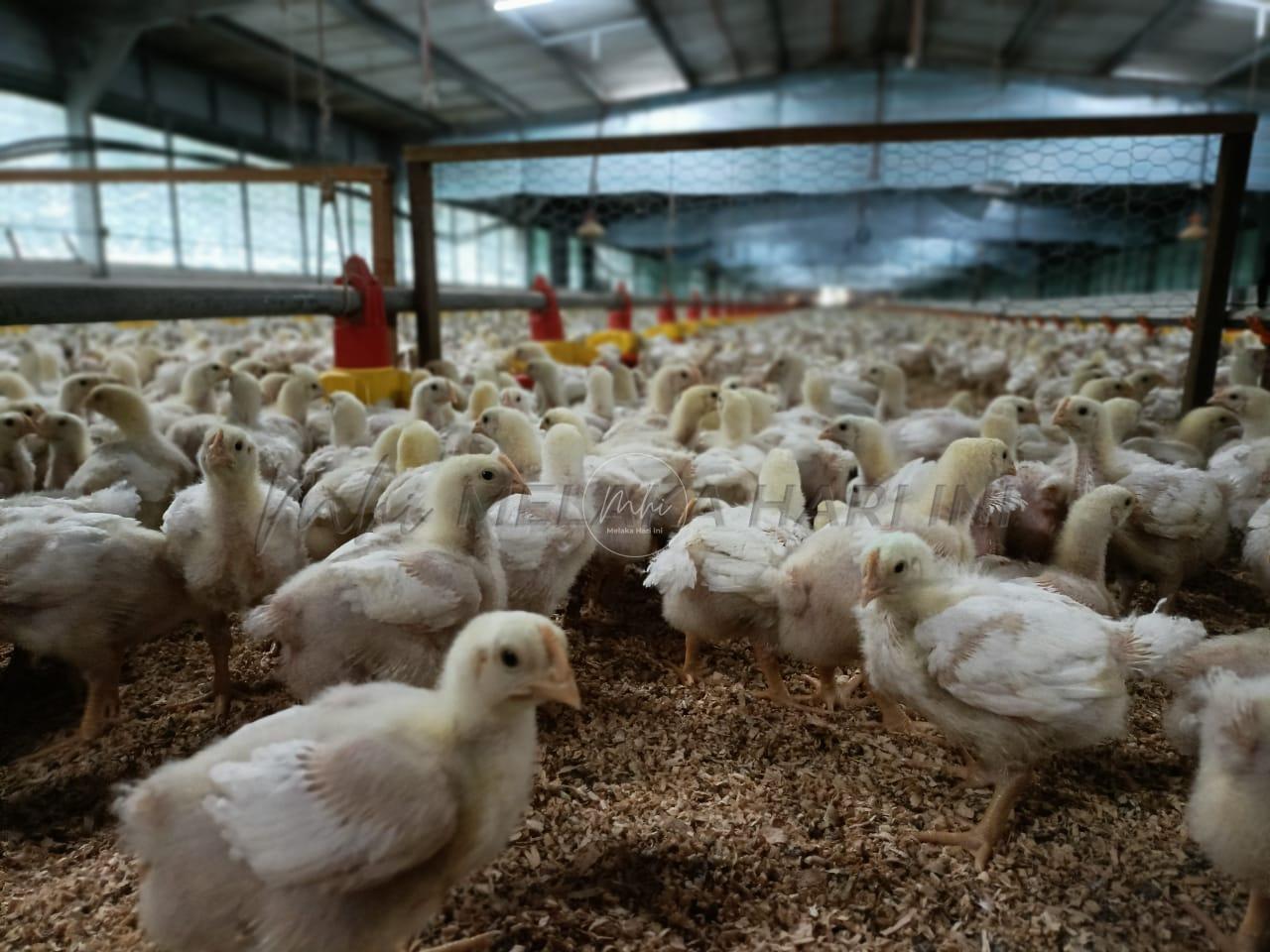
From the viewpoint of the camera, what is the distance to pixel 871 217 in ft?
72.7

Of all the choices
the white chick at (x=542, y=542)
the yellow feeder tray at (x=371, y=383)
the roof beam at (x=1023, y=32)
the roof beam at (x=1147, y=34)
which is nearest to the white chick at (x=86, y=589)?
the white chick at (x=542, y=542)

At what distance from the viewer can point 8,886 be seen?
155 cm

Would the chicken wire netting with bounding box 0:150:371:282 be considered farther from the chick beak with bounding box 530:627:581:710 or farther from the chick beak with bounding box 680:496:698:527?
the chick beak with bounding box 530:627:581:710

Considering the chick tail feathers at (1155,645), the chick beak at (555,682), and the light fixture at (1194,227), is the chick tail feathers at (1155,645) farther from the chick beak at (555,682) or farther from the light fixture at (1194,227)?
the light fixture at (1194,227)

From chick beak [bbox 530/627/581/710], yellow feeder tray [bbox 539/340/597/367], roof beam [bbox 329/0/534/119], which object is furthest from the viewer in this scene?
roof beam [bbox 329/0/534/119]

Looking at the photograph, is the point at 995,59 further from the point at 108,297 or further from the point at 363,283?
the point at 108,297

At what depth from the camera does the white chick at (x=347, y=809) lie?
1102 millimetres

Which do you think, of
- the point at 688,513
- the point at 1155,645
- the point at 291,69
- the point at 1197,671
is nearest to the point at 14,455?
the point at 688,513

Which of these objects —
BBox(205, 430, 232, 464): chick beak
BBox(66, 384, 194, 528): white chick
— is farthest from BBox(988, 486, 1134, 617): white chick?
BBox(66, 384, 194, 528): white chick

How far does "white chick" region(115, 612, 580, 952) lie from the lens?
1.10 m

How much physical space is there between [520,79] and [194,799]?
58.0 ft

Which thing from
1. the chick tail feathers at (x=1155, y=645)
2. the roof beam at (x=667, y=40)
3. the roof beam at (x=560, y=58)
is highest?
the roof beam at (x=667, y=40)

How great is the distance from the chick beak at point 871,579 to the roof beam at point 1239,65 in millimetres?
15143

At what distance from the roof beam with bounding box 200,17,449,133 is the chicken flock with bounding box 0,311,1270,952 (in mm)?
8021
